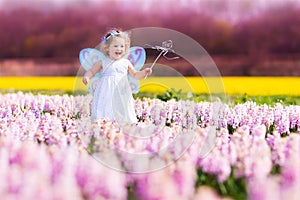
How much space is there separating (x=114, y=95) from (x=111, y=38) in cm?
73

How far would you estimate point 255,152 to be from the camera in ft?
14.4

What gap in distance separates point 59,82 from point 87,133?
36.3 feet

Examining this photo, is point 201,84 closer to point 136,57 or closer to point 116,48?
point 136,57

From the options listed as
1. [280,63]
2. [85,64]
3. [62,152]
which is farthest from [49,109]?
[280,63]

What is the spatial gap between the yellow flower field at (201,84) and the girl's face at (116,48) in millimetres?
4252

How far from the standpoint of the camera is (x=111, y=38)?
7625mm

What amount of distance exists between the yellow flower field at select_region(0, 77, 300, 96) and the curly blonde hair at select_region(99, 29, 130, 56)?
4.14 metres

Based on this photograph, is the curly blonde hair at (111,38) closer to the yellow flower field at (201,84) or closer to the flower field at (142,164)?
the flower field at (142,164)

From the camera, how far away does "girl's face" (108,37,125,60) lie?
7598mm

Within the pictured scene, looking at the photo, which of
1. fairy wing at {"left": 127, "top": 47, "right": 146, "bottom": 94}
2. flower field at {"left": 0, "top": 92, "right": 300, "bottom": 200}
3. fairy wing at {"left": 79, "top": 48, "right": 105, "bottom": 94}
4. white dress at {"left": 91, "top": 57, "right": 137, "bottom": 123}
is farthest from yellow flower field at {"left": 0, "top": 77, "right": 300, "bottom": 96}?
flower field at {"left": 0, "top": 92, "right": 300, "bottom": 200}

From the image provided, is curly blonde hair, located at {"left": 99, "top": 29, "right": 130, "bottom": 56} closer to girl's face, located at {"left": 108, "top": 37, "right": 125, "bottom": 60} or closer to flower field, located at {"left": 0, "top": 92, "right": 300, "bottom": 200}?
girl's face, located at {"left": 108, "top": 37, "right": 125, "bottom": 60}

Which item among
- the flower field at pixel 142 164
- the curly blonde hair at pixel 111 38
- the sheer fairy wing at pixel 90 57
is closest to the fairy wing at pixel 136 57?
the curly blonde hair at pixel 111 38

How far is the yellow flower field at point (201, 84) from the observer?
13.4 meters

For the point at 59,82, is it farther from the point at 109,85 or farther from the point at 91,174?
the point at 91,174
